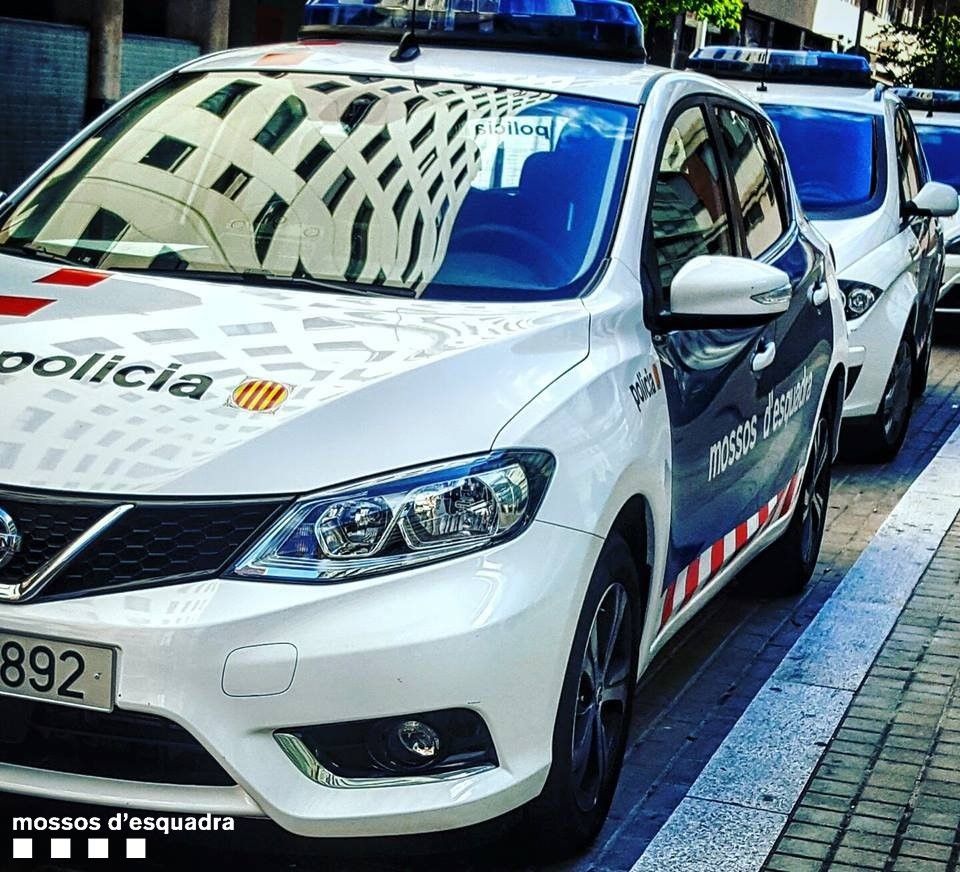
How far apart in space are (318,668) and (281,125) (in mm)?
1962

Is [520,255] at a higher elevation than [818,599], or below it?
higher

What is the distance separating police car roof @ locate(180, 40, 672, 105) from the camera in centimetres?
507

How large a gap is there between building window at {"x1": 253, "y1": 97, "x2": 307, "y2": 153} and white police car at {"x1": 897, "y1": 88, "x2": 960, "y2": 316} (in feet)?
34.6

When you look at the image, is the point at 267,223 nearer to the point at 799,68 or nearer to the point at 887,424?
the point at 887,424

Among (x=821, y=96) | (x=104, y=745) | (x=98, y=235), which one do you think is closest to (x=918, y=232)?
(x=821, y=96)

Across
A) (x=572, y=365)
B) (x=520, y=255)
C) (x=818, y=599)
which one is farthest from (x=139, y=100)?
(x=818, y=599)

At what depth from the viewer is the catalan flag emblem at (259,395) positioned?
3637mm

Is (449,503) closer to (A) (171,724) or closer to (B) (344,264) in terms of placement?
(A) (171,724)

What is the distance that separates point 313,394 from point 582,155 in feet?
4.56

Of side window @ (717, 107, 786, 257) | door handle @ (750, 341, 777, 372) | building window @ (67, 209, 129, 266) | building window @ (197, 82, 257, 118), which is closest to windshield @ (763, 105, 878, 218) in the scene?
side window @ (717, 107, 786, 257)

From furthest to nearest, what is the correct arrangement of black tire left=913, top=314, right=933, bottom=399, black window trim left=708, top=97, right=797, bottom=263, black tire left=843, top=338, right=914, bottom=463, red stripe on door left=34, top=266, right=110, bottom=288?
black tire left=913, top=314, right=933, bottom=399, black tire left=843, top=338, right=914, bottom=463, black window trim left=708, top=97, right=797, bottom=263, red stripe on door left=34, top=266, right=110, bottom=288

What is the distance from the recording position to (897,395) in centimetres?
991

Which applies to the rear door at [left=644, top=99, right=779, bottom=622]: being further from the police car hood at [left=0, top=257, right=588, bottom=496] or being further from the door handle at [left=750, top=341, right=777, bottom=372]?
the police car hood at [left=0, top=257, right=588, bottom=496]

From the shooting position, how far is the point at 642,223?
468 centimetres
